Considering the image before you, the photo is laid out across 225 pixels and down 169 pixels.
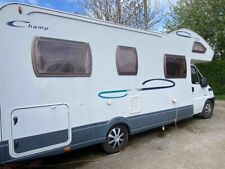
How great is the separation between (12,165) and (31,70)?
1560 mm

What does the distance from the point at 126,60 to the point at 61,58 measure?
164 centimetres

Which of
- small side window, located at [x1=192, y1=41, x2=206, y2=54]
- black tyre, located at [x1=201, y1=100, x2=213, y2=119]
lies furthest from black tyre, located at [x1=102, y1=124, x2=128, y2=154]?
black tyre, located at [x1=201, y1=100, x2=213, y2=119]

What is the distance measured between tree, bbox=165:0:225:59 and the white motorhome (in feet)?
35.7

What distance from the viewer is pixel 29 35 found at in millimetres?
4547

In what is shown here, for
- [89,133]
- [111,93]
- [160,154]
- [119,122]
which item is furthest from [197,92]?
[89,133]

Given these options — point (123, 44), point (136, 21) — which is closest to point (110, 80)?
point (123, 44)

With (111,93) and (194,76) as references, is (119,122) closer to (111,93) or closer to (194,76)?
(111,93)

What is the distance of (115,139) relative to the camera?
603cm

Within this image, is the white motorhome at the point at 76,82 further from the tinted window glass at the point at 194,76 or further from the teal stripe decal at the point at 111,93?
the tinted window glass at the point at 194,76

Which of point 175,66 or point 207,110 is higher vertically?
point 175,66

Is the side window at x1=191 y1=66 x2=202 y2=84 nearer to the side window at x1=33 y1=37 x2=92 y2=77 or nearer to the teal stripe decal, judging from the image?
the teal stripe decal

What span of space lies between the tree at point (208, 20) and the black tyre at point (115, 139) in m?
13.0

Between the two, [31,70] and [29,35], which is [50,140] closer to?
[31,70]

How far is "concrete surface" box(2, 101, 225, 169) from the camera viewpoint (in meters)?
5.38
